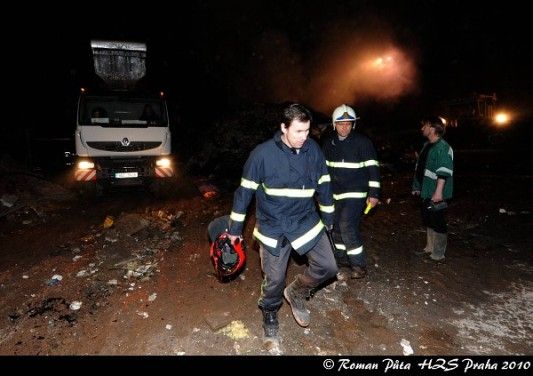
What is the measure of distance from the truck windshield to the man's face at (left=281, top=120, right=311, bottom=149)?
583 cm

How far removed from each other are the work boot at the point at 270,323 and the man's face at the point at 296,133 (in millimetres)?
1483

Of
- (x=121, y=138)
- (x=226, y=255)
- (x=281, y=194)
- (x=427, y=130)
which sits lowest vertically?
(x=226, y=255)

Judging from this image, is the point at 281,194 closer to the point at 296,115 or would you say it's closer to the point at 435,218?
the point at 296,115

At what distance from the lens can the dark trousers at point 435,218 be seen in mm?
4316

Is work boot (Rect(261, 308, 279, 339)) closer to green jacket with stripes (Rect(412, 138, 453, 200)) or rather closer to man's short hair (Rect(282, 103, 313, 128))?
man's short hair (Rect(282, 103, 313, 128))

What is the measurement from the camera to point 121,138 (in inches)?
296

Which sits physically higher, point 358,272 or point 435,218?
point 435,218

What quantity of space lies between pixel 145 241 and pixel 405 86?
85.7 ft

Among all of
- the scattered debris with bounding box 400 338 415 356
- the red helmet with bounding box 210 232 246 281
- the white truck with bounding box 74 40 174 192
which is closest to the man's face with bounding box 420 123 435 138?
the scattered debris with bounding box 400 338 415 356

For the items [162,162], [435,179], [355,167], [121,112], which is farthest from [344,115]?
[121,112]

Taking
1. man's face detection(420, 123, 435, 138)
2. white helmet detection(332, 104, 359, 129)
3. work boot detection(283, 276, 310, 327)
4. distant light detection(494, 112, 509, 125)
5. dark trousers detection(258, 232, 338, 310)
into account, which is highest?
white helmet detection(332, 104, 359, 129)

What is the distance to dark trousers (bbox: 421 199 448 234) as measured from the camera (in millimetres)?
4316

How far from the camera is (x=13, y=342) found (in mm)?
3055

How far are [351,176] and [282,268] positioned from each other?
4.95 feet
